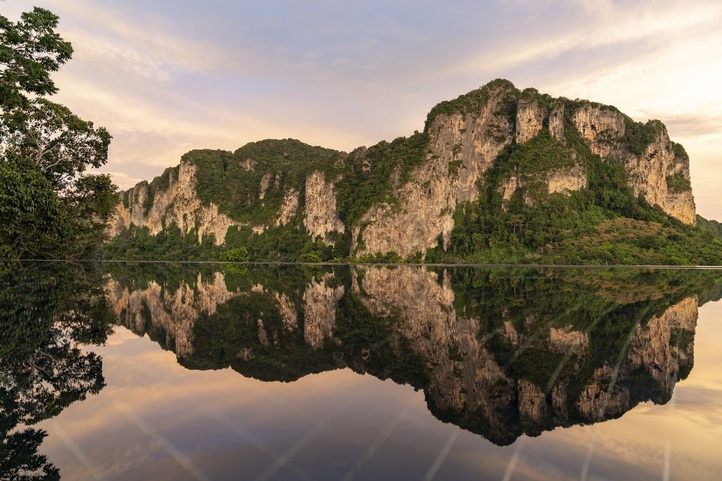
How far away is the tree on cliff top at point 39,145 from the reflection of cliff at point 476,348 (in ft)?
18.2

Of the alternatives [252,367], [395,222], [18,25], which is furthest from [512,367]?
[395,222]

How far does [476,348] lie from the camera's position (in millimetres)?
10766

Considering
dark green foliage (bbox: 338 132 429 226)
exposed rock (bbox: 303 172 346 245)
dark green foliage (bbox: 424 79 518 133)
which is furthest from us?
exposed rock (bbox: 303 172 346 245)

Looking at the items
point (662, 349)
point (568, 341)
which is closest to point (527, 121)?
point (662, 349)

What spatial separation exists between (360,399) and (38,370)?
240 inches

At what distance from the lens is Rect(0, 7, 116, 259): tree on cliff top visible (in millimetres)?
16578

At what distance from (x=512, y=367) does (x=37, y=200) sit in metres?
17.7

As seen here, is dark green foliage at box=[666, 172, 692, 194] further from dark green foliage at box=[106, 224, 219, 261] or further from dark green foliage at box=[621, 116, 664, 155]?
dark green foliage at box=[106, 224, 219, 261]

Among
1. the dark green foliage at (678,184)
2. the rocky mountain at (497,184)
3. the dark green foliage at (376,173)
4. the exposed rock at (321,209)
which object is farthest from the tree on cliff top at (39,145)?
the dark green foliage at (678,184)

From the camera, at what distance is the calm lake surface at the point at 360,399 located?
193 inches

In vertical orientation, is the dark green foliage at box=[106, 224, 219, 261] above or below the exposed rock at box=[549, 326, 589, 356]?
below

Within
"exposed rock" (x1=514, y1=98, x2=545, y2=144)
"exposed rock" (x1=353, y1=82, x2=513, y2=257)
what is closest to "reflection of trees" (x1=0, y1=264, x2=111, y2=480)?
"exposed rock" (x1=353, y1=82, x2=513, y2=257)

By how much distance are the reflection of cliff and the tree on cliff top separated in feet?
18.2

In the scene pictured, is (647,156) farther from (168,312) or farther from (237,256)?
(168,312)
